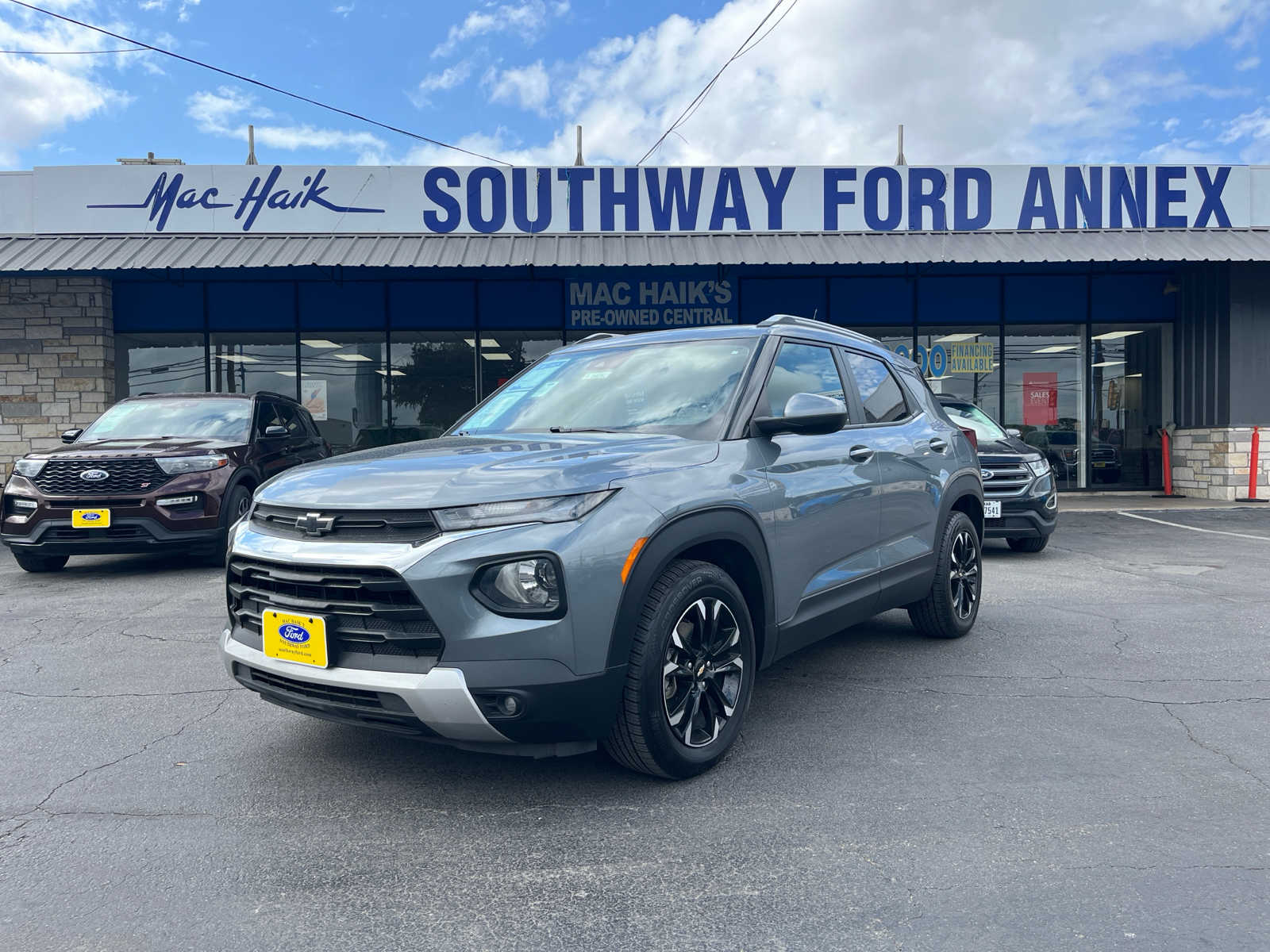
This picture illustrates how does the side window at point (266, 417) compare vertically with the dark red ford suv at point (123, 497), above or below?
above

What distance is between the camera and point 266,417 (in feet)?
32.1

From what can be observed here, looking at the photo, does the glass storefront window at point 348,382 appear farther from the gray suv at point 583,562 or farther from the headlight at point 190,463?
the gray suv at point 583,562

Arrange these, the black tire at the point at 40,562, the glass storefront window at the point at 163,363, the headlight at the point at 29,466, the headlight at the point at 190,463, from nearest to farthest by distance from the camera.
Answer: the headlight at the point at 29,466
the headlight at the point at 190,463
the black tire at the point at 40,562
the glass storefront window at the point at 163,363

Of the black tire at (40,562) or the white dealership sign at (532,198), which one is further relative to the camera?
the white dealership sign at (532,198)

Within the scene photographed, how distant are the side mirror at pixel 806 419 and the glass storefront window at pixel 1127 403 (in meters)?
14.7

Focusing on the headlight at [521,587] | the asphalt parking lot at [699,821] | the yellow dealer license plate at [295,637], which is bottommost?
the asphalt parking lot at [699,821]

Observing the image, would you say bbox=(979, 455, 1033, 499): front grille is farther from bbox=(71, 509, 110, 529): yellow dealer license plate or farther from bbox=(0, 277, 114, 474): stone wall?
bbox=(0, 277, 114, 474): stone wall

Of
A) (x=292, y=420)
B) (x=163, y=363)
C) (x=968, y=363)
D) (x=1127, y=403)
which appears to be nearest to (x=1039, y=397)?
(x=968, y=363)

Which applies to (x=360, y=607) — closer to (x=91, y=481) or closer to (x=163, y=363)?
(x=91, y=481)

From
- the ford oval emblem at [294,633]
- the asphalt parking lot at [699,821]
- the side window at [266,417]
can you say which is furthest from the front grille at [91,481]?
the ford oval emblem at [294,633]

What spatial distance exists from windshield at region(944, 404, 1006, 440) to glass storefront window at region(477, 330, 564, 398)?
759 centimetres

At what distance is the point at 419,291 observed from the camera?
15828 millimetres

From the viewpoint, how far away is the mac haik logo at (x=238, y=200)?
14.6 m

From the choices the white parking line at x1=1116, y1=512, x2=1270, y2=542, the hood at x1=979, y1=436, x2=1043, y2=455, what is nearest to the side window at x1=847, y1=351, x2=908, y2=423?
the hood at x1=979, y1=436, x2=1043, y2=455
